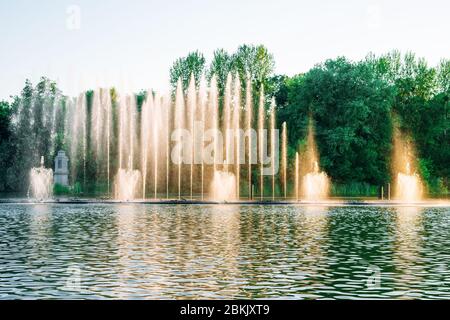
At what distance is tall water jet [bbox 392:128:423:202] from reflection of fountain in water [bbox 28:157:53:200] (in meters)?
27.9

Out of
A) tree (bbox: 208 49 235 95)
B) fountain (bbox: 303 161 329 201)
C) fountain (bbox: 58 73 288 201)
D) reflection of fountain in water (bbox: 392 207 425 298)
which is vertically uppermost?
tree (bbox: 208 49 235 95)

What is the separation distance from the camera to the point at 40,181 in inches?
2566

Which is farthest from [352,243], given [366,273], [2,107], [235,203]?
[2,107]

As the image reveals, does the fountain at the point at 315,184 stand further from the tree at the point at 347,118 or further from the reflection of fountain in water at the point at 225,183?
the reflection of fountain in water at the point at 225,183

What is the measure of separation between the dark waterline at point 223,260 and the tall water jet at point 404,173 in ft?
118

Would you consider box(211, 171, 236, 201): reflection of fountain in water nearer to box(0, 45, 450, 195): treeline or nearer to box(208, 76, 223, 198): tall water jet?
box(208, 76, 223, 198): tall water jet

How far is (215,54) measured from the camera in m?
74.2

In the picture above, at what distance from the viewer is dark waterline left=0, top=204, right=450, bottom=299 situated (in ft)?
44.5

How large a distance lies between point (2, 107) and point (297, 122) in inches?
1121

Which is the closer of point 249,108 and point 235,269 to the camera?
point 235,269

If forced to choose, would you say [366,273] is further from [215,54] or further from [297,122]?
[215,54]

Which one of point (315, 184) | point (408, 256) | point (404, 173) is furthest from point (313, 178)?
point (408, 256)

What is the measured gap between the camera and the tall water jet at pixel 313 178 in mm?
62656

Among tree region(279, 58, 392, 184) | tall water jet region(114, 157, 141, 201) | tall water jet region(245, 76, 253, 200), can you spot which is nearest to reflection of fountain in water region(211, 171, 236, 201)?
tall water jet region(245, 76, 253, 200)
